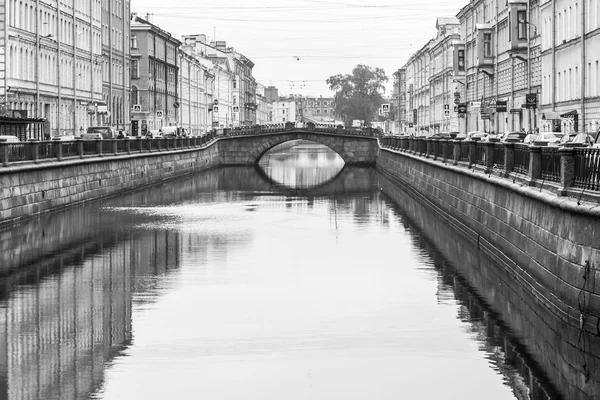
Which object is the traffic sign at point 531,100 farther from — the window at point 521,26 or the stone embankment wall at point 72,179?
the stone embankment wall at point 72,179

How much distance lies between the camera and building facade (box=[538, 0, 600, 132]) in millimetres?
59844

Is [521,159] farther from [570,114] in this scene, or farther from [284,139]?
[284,139]

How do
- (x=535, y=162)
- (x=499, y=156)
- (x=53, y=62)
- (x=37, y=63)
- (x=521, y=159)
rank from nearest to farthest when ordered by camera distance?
(x=535, y=162), (x=521, y=159), (x=499, y=156), (x=37, y=63), (x=53, y=62)

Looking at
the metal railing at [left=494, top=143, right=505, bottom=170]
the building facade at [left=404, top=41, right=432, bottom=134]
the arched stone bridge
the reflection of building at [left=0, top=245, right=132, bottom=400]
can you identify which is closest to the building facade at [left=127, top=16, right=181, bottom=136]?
the arched stone bridge

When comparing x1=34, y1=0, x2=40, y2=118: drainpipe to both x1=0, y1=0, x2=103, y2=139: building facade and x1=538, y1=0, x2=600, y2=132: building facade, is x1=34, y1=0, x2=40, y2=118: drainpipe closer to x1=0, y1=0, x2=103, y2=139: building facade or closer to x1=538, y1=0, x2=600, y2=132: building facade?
x1=0, y1=0, x2=103, y2=139: building facade

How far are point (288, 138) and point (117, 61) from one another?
15.7 metres

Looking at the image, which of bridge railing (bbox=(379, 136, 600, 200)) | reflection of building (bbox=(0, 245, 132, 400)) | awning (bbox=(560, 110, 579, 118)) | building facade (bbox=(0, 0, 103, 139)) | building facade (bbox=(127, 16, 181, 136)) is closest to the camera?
reflection of building (bbox=(0, 245, 132, 400))

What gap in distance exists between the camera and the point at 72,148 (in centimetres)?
5019

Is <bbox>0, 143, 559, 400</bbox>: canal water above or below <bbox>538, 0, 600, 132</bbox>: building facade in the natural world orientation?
below

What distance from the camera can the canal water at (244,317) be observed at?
55.3 ft

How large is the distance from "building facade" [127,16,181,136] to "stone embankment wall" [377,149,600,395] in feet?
259

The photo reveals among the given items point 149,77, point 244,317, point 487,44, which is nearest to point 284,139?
point 149,77

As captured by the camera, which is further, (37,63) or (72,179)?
(37,63)

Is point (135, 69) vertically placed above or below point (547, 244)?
above
